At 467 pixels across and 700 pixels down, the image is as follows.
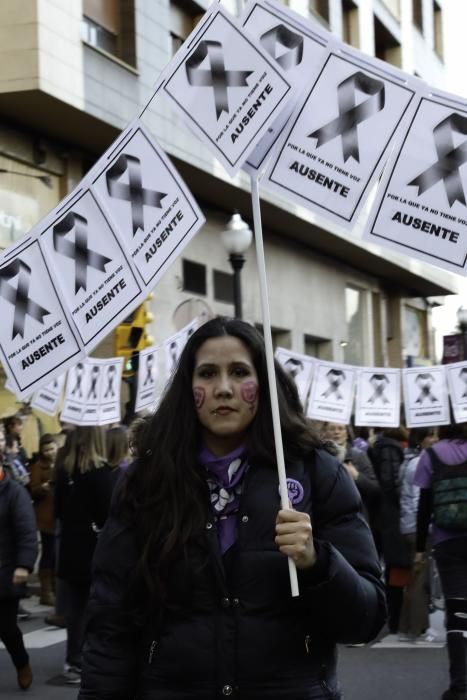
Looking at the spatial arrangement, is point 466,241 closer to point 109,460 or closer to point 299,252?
point 109,460

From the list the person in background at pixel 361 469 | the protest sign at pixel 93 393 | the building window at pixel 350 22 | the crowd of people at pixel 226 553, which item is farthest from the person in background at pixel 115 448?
the building window at pixel 350 22

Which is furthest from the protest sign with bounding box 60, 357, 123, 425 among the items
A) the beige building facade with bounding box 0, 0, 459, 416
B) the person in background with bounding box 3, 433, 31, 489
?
the beige building facade with bounding box 0, 0, 459, 416

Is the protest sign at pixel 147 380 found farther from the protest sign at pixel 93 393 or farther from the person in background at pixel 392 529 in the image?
the person in background at pixel 392 529

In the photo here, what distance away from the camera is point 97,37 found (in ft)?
62.4

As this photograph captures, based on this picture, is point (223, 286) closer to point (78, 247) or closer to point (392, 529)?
point (392, 529)

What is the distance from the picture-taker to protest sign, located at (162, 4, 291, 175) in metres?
3.96

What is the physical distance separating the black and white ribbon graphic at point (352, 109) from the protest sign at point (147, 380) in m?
7.84

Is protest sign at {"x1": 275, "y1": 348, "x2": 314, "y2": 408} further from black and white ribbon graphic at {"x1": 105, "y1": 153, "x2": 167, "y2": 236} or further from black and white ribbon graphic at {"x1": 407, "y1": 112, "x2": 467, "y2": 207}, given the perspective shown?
black and white ribbon graphic at {"x1": 407, "y1": 112, "x2": 467, "y2": 207}

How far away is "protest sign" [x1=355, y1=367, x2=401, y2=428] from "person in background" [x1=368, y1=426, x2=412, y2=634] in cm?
125

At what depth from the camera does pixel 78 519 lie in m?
8.51

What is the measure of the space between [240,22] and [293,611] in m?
1.97

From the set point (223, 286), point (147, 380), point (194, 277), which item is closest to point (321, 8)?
point (223, 286)

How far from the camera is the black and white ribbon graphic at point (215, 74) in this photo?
4.05m

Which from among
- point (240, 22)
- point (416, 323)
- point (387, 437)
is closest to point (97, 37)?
point (387, 437)
